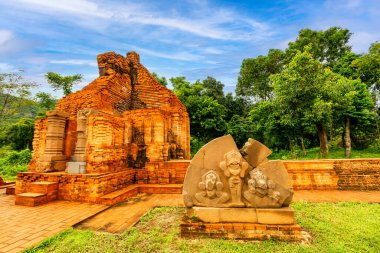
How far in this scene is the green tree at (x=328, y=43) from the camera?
21359mm

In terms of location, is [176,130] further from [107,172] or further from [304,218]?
[304,218]

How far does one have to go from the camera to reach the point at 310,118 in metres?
12.7

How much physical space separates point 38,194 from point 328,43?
28.4 metres

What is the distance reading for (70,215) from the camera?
4090mm

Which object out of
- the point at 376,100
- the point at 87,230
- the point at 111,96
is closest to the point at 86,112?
the point at 111,96

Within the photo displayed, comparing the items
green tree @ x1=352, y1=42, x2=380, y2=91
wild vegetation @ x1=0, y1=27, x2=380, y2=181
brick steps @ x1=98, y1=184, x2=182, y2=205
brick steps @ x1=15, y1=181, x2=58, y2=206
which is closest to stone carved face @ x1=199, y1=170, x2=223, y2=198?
brick steps @ x1=98, y1=184, x2=182, y2=205

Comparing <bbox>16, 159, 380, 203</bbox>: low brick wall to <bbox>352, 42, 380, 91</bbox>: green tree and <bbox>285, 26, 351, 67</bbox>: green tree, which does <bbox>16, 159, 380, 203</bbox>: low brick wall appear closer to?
<bbox>352, 42, 380, 91</bbox>: green tree

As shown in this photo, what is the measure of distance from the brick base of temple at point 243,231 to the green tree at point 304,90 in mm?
11259

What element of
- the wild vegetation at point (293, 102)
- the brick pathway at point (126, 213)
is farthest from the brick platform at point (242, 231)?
the wild vegetation at point (293, 102)

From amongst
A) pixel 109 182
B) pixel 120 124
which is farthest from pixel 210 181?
pixel 120 124

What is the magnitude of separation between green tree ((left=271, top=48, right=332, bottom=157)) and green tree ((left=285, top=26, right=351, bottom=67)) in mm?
10226

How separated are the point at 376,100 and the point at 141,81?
70.1 ft

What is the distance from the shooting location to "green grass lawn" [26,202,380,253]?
8.40 ft

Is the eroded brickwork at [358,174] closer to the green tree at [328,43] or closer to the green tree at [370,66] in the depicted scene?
the green tree at [370,66]
